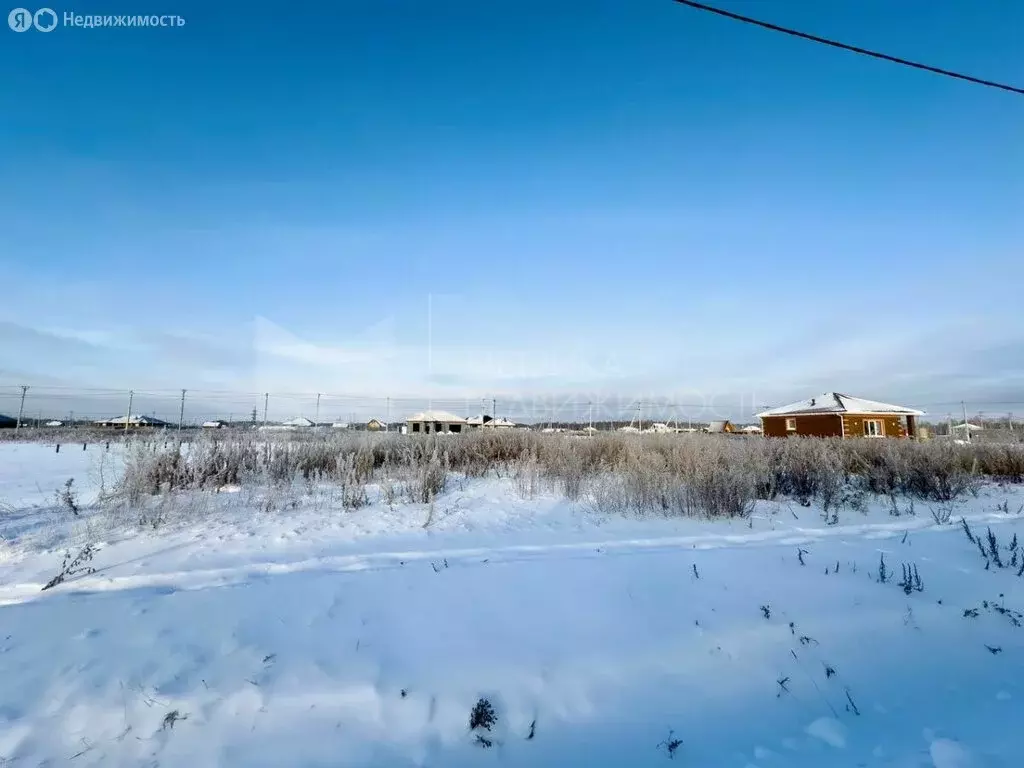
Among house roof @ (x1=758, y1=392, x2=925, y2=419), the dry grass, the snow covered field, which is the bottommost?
the snow covered field

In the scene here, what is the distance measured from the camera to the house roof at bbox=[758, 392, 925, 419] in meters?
31.0

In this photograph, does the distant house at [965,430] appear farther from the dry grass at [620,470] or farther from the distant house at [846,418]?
the dry grass at [620,470]

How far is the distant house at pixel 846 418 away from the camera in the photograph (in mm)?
30625

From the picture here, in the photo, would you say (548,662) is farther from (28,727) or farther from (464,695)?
(28,727)

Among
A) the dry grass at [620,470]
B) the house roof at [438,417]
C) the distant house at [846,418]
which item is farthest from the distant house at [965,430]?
the house roof at [438,417]

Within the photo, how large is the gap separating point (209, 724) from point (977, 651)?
4.18m

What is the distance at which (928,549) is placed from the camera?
4.38m

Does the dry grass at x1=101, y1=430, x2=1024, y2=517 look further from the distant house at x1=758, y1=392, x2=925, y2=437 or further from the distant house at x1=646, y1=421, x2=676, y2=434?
the distant house at x1=758, y1=392, x2=925, y2=437

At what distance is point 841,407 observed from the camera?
31.1m

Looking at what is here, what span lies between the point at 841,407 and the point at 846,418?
38.2 inches

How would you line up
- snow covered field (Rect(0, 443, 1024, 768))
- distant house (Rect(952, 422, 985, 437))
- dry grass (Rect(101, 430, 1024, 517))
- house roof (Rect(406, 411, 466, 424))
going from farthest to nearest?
house roof (Rect(406, 411, 466, 424))
distant house (Rect(952, 422, 985, 437))
dry grass (Rect(101, 430, 1024, 517))
snow covered field (Rect(0, 443, 1024, 768))

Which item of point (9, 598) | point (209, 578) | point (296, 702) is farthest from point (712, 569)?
point (9, 598)

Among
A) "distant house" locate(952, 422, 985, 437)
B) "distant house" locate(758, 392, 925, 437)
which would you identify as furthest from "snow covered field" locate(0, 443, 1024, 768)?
"distant house" locate(758, 392, 925, 437)

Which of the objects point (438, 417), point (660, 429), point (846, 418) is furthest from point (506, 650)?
point (438, 417)
